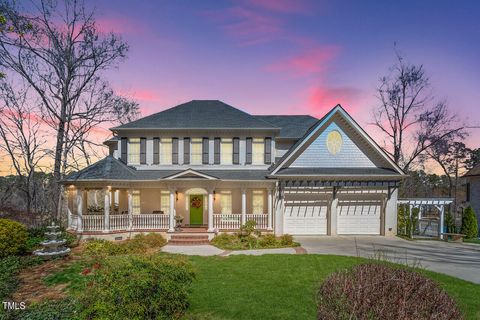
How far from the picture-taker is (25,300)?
7.73m

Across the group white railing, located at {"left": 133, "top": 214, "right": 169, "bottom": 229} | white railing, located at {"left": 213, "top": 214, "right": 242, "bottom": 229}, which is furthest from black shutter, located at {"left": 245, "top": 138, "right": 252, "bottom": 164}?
white railing, located at {"left": 133, "top": 214, "right": 169, "bottom": 229}

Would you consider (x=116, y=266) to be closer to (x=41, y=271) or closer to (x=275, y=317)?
(x=275, y=317)

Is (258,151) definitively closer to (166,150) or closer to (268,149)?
(268,149)

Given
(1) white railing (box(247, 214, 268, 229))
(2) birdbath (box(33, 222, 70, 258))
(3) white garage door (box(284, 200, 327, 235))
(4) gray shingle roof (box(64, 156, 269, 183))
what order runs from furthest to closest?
(3) white garage door (box(284, 200, 327, 235)), (1) white railing (box(247, 214, 268, 229)), (4) gray shingle roof (box(64, 156, 269, 183)), (2) birdbath (box(33, 222, 70, 258))

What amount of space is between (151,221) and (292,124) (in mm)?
13637

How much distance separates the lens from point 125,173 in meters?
18.2

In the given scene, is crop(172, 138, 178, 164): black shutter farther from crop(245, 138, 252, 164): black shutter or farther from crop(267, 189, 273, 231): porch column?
crop(267, 189, 273, 231): porch column

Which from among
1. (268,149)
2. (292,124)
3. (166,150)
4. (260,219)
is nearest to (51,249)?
(166,150)

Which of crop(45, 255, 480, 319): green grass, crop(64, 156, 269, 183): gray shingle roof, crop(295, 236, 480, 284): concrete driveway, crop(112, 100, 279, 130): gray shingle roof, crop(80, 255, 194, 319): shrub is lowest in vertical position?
crop(295, 236, 480, 284): concrete driveway

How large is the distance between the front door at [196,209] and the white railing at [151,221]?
2.15m

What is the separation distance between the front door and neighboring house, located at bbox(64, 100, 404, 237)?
0.07m

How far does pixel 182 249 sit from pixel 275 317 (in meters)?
9.25

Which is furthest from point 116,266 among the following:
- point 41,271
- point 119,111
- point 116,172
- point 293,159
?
point 119,111

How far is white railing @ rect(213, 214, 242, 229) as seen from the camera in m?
18.1
